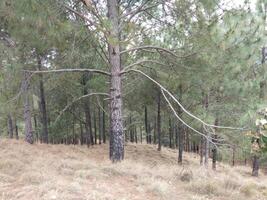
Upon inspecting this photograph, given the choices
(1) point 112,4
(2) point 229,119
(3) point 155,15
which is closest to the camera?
(1) point 112,4

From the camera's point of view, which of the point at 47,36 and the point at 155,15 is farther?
the point at 155,15

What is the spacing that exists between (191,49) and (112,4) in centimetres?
208

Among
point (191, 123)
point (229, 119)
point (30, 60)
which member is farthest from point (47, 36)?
point (229, 119)

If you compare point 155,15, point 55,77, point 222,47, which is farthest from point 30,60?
point 222,47

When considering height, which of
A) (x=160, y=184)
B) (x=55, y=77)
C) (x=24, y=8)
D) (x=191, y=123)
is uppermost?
(x=24, y=8)

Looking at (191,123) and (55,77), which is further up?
(55,77)

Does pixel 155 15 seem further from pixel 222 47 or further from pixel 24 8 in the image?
pixel 24 8

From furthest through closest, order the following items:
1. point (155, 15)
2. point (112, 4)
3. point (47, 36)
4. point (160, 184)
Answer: point (155, 15) < point (112, 4) < point (47, 36) < point (160, 184)

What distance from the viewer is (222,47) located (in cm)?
599

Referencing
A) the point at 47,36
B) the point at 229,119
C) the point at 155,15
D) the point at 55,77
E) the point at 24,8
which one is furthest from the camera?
the point at 229,119

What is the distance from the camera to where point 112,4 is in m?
6.44

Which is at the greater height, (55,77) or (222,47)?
(222,47)

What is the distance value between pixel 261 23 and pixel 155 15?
8.17 feet

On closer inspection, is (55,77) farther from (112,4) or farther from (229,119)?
(229,119)
